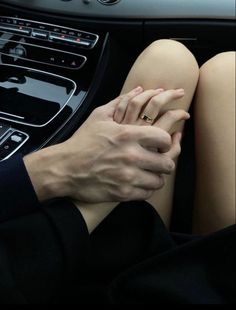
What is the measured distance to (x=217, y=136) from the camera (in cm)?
63

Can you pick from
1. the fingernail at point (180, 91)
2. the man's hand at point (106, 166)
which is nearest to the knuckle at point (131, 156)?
the man's hand at point (106, 166)

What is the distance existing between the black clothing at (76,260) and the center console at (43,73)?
188mm

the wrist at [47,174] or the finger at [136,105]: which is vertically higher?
the finger at [136,105]

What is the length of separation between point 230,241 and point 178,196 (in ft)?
0.88

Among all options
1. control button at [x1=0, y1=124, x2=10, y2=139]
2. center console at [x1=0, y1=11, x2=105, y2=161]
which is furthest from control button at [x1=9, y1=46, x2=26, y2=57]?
control button at [x1=0, y1=124, x2=10, y2=139]

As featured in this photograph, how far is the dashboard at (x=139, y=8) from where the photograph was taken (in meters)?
0.74

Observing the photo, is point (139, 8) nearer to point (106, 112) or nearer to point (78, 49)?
point (78, 49)

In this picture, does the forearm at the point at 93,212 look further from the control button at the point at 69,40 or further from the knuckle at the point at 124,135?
the control button at the point at 69,40

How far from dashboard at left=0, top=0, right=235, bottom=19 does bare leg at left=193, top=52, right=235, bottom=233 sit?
119 millimetres

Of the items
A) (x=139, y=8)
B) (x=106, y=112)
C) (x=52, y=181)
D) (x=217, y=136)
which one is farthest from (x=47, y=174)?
(x=139, y=8)

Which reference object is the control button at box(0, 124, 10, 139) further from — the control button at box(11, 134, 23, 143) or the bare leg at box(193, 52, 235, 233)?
the bare leg at box(193, 52, 235, 233)

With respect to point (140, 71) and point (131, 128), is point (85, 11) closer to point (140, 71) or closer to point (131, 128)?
point (140, 71)

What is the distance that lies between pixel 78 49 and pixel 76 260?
1.26 feet

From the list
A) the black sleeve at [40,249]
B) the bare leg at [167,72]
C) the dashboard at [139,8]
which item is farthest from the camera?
the dashboard at [139,8]
